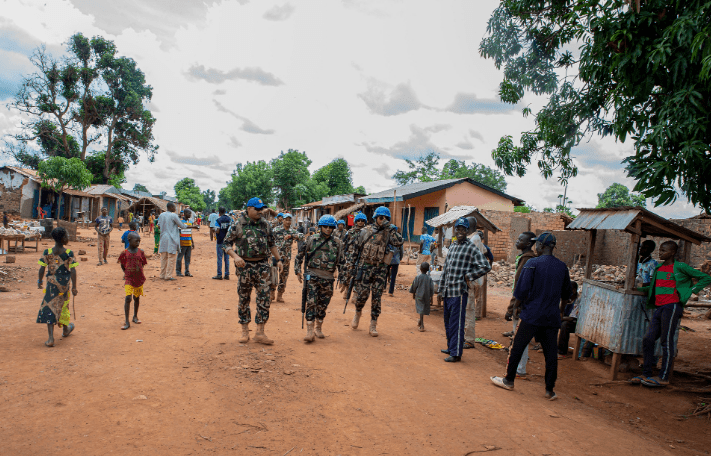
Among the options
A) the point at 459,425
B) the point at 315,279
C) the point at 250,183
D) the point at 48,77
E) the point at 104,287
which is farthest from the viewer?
the point at 250,183

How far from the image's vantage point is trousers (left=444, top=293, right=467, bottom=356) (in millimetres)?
A: 5406

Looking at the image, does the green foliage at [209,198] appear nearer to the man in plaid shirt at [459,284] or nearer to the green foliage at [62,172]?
the green foliage at [62,172]

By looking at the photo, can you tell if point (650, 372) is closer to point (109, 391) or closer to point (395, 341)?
point (395, 341)

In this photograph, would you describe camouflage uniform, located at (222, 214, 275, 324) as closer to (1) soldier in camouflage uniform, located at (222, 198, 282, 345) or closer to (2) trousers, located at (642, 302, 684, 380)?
(1) soldier in camouflage uniform, located at (222, 198, 282, 345)

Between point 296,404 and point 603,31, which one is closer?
point 296,404

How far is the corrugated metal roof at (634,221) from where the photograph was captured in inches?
207

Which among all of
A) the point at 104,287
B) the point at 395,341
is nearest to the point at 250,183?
the point at 104,287

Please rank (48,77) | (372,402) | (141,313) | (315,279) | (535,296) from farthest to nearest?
(48,77), (141,313), (315,279), (535,296), (372,402)

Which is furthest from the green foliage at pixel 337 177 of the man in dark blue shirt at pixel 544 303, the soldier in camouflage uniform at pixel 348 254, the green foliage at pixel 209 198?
the green foliage at pixel 209 198

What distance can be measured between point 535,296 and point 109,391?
457cm

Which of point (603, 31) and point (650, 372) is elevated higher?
point (603, 31)

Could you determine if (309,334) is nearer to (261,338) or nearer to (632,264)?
(261,338)

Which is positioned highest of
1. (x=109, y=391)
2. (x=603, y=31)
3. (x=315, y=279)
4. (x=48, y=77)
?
Answer: (x=48, y=77)

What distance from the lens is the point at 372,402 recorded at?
13.0 ft
